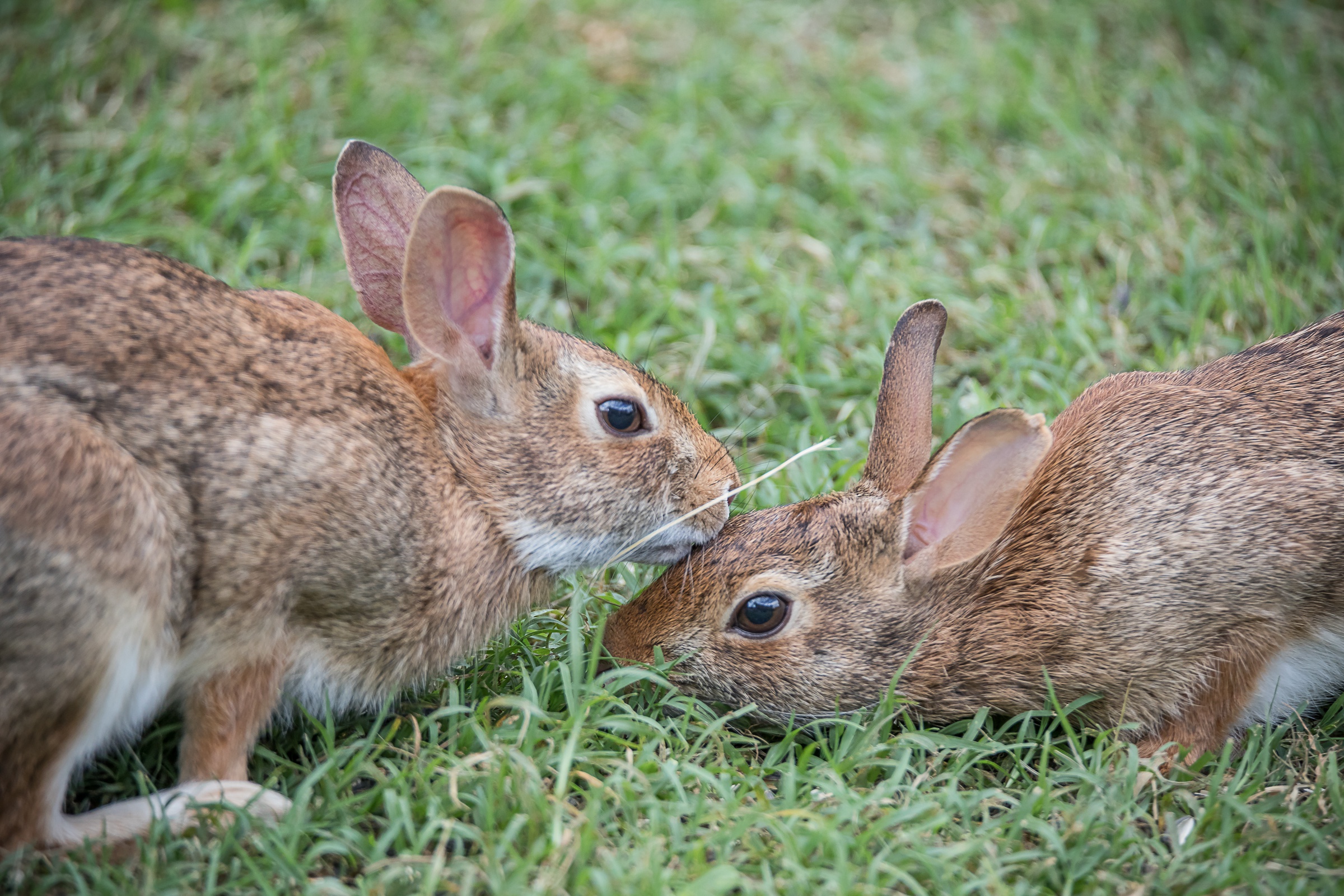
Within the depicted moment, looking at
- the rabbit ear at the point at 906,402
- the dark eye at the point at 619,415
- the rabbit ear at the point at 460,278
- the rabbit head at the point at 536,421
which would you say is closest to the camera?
the rabbit ear at the point at 460,278

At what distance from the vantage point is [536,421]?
3814 millimetres

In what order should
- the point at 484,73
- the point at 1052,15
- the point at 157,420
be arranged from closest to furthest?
the point at 157,420 → the point at 484,73 → the point at 1052,15

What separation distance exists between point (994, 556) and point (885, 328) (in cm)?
174

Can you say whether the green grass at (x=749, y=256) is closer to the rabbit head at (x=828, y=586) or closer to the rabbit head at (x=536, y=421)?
the rabbit head at (x=828, y=586)

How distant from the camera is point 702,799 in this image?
10.9 feet

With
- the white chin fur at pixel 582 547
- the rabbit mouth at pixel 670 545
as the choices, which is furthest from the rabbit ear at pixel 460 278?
the rabbit mouth at pixel 670 545

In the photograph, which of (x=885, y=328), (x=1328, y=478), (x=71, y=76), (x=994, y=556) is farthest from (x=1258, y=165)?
(x=71, y=76)

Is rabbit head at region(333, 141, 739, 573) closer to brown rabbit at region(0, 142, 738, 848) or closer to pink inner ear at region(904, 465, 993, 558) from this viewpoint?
brown rabbit at region(0, 142, 738, 848)

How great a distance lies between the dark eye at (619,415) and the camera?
12.6 feet

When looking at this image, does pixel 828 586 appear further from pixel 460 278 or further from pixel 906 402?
pixel 460 278

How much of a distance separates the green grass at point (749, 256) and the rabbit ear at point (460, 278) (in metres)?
0.46

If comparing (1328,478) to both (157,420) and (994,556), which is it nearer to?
(994,556)

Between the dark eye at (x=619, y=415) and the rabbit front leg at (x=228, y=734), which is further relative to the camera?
the dark eye at (x=619, y=415)

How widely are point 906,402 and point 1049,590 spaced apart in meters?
0.82
